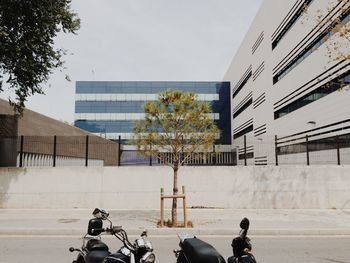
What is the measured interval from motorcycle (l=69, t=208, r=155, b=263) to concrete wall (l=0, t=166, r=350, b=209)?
11056mm

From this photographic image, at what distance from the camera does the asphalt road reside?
7.46m

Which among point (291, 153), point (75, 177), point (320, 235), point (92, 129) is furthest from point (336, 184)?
point (92, 129)

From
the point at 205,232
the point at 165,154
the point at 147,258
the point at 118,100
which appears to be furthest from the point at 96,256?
the point at 118,100

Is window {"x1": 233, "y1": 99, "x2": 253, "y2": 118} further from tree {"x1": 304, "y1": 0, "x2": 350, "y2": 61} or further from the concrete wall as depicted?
the concrete wall

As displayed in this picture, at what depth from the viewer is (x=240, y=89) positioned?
182 feet

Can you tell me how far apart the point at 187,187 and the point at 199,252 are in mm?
12440

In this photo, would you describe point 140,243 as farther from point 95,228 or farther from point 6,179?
point 6,179

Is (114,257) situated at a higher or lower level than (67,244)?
higher

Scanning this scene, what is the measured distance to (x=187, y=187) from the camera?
1620 centimetres

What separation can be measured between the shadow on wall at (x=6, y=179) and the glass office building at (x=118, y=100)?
168 ft

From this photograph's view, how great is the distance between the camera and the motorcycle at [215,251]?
3.47 metres

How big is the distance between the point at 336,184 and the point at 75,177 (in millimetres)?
12285

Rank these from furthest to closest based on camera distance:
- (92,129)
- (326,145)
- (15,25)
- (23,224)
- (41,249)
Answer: (92,129)
(326,145)
(15,25)
(23,224)
(41,249)

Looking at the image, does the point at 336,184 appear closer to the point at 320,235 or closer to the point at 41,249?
the point at 320,235
